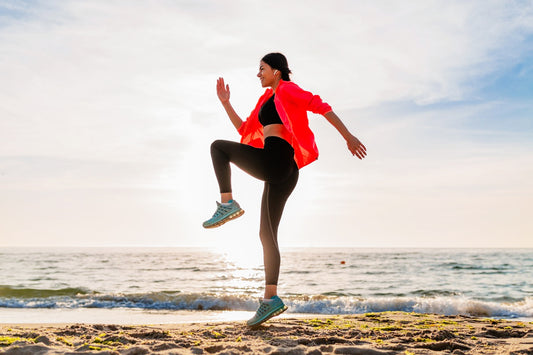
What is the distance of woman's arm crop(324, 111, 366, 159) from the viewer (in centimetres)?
409

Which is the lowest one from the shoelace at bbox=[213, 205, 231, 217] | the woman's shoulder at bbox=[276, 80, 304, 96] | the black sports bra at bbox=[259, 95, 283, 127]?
the shoelace at bbox=[213, 205, 231, 217]

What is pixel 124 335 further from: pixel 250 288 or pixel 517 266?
pixel 517 266

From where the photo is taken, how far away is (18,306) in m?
11.3

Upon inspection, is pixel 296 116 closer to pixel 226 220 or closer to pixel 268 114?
pixel 268 114

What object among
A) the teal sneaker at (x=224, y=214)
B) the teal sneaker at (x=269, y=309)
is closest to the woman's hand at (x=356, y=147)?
the teal sneaker at (x=224, y=214)

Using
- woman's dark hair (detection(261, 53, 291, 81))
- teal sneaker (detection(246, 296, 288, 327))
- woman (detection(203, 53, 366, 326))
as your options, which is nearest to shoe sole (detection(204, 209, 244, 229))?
woman (detection(203, 53, 366, 326))

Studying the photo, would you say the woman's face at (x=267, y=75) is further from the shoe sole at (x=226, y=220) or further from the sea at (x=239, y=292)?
the sea at (x=239, y=292)

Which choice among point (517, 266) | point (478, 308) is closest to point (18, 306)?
point (478, 308)

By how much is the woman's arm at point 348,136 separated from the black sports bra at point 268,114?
0.48m

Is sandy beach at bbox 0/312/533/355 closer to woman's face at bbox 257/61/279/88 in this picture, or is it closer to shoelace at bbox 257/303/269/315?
shoelace at bbox 257/303/269/315

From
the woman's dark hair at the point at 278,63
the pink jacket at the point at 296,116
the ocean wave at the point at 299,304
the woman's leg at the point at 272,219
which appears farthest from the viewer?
the ocean wave at the point at 299,304

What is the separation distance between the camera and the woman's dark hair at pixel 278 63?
4641 mm

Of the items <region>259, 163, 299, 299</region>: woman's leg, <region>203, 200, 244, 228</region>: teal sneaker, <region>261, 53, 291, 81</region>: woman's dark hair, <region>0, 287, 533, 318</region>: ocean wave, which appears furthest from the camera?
<region>0, 287, 533, 318</region>: ocean wave

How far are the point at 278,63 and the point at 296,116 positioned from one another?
617 mm
